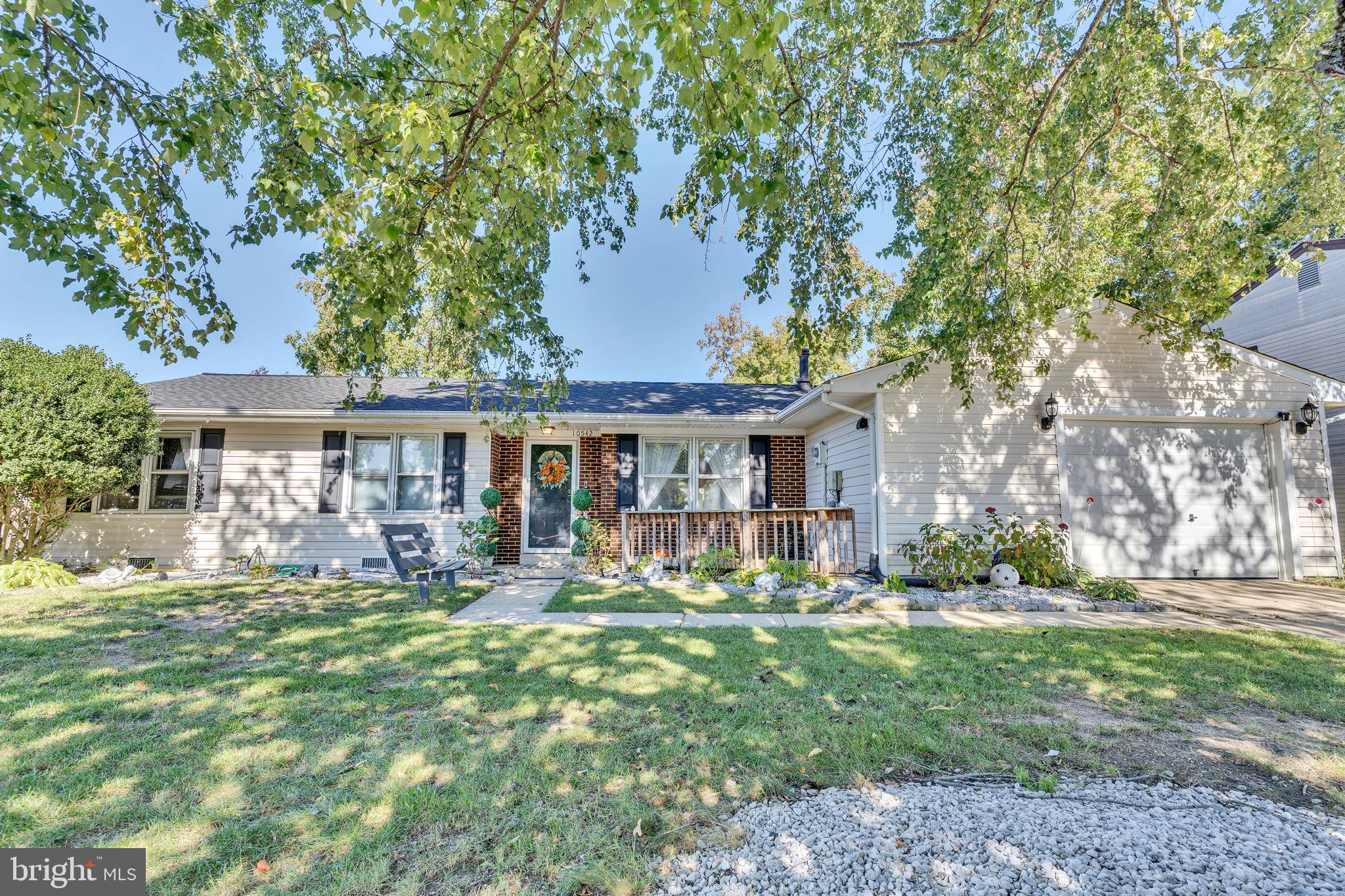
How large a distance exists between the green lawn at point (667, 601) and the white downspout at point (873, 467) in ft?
5.46

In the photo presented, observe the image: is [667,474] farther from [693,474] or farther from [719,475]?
[719,475]

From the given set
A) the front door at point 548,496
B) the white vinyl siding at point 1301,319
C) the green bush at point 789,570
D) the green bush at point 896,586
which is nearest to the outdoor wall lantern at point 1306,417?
the white vinyl siding at point 1301,319

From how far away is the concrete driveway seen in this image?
18.1 ft

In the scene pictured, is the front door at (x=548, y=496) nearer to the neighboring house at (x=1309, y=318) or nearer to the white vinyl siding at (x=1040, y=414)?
the white vinyl siding at (x=1040, y=414)

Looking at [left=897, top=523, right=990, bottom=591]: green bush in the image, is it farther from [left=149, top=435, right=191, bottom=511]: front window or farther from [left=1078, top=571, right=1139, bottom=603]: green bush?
[left=149, top=435, right=191, bottom=511]: front window

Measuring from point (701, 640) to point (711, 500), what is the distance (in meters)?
5.55

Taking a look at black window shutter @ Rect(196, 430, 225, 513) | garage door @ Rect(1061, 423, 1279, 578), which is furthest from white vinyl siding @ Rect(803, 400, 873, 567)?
black window shutter @ Rect(196, 430, 225, 513)

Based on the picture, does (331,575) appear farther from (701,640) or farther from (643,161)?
(643,161)

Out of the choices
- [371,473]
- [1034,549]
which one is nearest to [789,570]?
[1034,549]

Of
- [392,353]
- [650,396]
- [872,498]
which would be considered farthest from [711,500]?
[392,353]

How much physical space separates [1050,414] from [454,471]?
9419 mm

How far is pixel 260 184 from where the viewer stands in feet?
12.3

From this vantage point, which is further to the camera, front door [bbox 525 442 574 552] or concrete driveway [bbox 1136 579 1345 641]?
front door [bbox 525 442 574 552]

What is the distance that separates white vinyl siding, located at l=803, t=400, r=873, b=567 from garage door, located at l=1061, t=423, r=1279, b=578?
281cm
